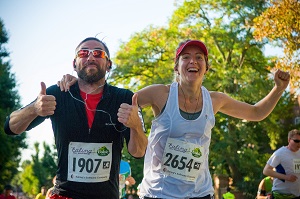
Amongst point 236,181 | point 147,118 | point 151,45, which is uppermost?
point 151,45

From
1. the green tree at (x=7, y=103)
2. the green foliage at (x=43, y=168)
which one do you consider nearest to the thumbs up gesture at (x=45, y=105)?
the green tree at (x=7, y=103)

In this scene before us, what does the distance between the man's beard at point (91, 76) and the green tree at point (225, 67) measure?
24727 millimetres

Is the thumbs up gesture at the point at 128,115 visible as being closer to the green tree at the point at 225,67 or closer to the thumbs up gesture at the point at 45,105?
the thumbs up gesture at the point at 45,105

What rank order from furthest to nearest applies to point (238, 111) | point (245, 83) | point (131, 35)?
point (131, 35), point (245, 83), point (238, 111)

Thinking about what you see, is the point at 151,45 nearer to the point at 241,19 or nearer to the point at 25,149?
the point at 241,19

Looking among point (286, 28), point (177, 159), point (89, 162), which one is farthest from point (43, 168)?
point (89, 162)

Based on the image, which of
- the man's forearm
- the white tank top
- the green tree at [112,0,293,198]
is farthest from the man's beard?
the green tree at [112,0,293,198]

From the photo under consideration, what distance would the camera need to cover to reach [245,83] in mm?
29953

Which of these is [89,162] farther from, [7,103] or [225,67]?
[7,103]

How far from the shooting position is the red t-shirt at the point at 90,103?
15.1 feet

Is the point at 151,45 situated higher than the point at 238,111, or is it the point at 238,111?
the point at 151,45

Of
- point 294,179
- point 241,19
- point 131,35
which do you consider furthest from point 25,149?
point 294,179

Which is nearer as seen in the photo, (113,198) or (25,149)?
(113,198)

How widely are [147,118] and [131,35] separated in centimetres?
690
